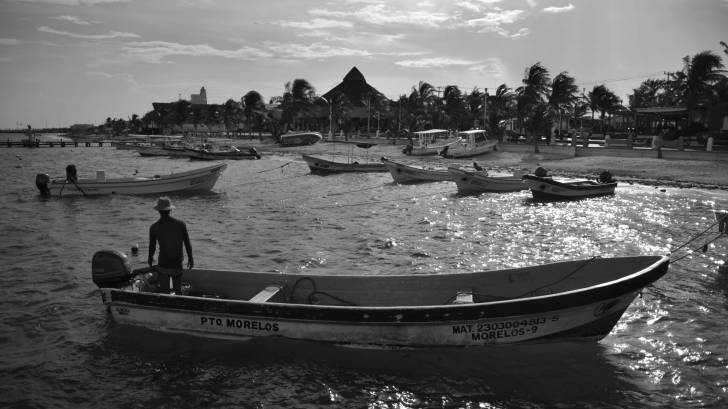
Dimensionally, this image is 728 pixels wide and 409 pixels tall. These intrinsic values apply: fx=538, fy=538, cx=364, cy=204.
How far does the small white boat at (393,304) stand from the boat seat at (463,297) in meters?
0.02

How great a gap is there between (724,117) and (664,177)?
46.3ft

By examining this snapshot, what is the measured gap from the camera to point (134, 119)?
560ft

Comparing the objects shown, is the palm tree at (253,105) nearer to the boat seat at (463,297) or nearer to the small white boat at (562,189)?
the small white boat at (562,189)

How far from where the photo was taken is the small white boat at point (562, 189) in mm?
25766

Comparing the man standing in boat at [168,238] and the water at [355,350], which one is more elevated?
the man standing in boat at [168,238]

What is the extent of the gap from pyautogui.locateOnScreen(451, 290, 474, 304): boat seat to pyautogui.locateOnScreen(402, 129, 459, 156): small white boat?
147 ft

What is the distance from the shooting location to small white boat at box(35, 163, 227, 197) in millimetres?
28141

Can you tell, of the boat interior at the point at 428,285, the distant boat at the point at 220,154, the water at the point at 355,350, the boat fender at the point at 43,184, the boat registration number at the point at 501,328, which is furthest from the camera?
the distant boat at the point at 220,154

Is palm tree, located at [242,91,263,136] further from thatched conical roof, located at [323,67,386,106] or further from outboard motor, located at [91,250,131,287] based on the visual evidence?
→ outboard motor, located at [91,250,131,287]

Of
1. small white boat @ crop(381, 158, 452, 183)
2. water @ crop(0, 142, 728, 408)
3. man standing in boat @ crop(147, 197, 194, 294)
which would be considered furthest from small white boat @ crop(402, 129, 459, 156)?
man standing in boat @ crop(147, 197, 194, 294)

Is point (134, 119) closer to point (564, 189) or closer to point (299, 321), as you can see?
point (564, 189)

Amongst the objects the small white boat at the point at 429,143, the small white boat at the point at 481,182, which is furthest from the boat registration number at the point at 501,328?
the small white boat at the point at 429,143

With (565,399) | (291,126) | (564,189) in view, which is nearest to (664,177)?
(564,189)

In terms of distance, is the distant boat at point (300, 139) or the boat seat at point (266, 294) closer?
the boat seat at point (266, 294)
